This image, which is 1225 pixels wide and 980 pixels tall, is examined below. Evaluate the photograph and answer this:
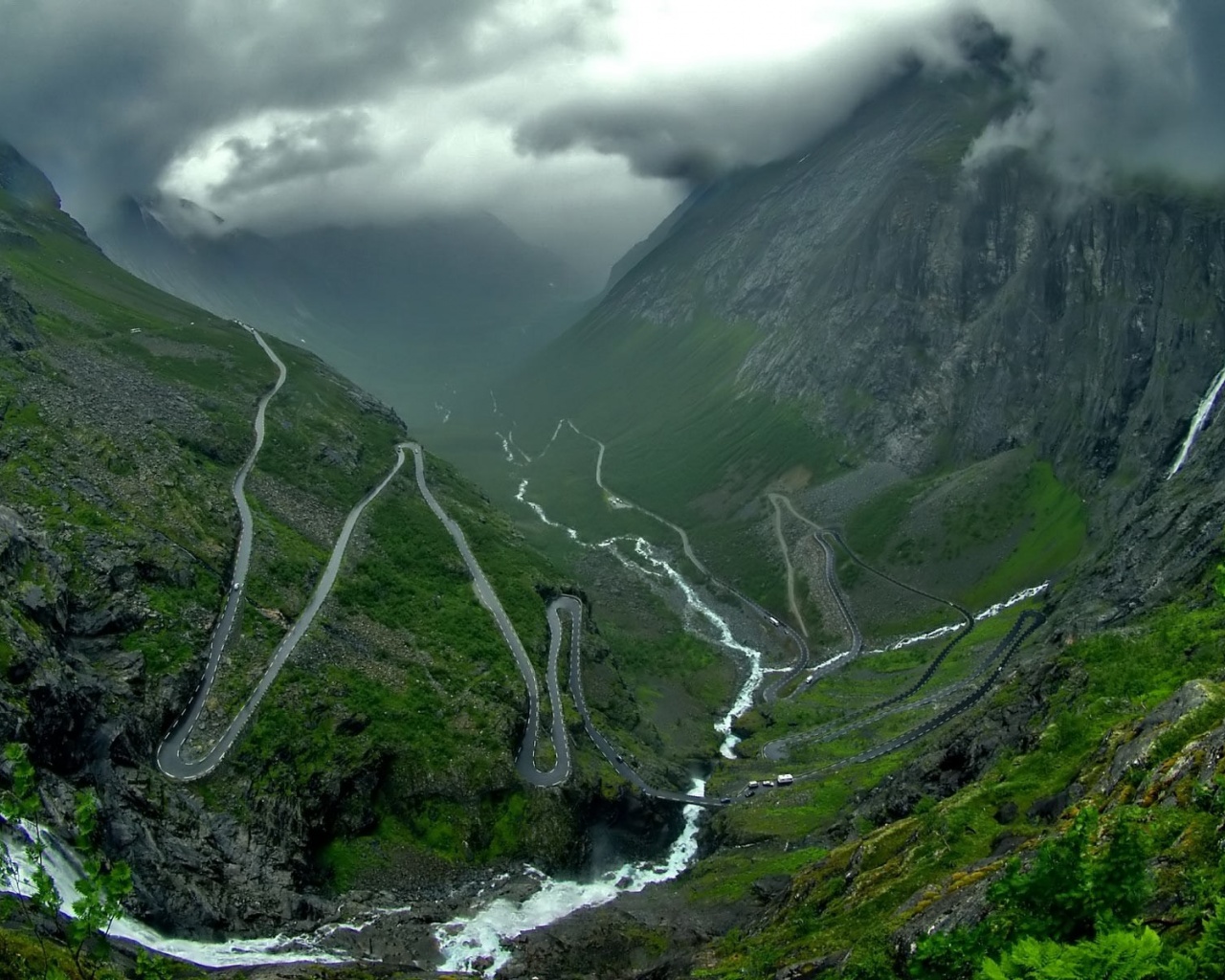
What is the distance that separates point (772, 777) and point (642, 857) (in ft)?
72.2

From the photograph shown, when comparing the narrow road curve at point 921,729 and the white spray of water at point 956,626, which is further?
the white spray of water at point 956,626

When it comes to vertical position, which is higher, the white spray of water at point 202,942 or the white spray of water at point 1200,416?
the white spray of water at point 1200,416

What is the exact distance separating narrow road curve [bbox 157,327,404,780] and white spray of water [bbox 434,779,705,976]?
2671cm

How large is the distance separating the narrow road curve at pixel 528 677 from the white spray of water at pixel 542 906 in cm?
1174

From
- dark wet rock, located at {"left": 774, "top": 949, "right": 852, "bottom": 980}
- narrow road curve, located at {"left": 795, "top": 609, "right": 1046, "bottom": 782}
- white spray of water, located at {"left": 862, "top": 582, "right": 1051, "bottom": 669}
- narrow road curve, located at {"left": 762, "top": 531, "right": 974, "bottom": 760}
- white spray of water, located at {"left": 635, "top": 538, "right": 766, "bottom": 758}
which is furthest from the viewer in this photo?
white spray of water, located at {"left": 862, "top": 582, "right": 1051, "bottom": 669}

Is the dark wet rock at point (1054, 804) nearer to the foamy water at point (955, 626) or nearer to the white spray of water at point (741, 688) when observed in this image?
the white spray of water at point (741, 688)

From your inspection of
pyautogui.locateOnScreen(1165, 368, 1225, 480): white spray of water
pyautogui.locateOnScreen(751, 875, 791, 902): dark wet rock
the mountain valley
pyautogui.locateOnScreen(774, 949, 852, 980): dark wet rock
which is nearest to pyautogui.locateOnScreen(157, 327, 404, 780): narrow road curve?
the mountain valley

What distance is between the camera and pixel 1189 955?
2128cm

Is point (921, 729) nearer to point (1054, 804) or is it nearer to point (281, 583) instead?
point (1054, 804)

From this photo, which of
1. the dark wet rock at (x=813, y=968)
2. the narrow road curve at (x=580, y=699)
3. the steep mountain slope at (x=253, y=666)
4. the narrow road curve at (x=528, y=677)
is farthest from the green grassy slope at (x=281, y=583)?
the dark wet rock at (x=813, y=968)

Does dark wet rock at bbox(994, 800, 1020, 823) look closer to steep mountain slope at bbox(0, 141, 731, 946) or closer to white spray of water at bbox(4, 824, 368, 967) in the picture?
white spray of water at bbox(4, 824, 368, 967)

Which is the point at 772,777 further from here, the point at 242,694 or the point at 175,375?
the point at 175,375

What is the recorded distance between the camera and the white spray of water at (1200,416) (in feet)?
Result: 549

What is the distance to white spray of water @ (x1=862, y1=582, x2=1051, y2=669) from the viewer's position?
16938 centimetres
